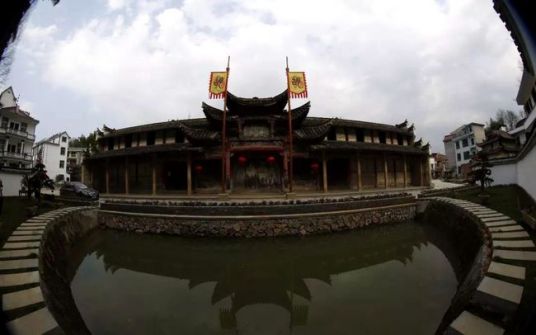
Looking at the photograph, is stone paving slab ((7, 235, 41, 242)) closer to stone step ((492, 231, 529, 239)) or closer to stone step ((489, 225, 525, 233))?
stone step ((492, 231, 529, 239))

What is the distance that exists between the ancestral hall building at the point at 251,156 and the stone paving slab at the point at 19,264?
13000 mm

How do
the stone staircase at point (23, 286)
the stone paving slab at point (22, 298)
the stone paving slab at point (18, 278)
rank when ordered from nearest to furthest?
the stone staircase at point (23, 286), the stone paving slab at point (22, 298), the stone paving slab at point (18, 278)

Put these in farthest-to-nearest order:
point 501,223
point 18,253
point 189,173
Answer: point 189,173 → point 501,223 → point 18,253

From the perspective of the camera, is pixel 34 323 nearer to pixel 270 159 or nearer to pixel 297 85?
pixel 270 159

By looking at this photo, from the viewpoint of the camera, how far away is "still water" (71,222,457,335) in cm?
504

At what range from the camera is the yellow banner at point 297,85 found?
61.3 feet

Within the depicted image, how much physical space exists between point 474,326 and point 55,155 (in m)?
56.1

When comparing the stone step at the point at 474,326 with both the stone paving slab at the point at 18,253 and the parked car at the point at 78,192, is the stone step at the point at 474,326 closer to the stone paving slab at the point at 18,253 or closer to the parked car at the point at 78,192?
the stone paving slab at the point at 18,253

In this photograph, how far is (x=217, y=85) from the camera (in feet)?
61.8

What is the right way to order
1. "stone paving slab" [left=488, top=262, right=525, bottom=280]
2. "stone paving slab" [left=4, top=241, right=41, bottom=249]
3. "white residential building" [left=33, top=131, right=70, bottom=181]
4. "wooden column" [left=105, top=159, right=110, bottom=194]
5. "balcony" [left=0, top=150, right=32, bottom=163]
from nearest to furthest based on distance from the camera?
1. "stone paving slab" [left=488, top=262, right=525, bottom=280]
2. "stone paving slab" [left=4, top=241, right=41, bottom=249]
3. "balcony" [left=0, top=150, right=32, bottom=163]
4. "wooden column" [left=105, top=159, right=110, bottom=194]
5. "white residential building" [left=33, top=131, right=70, bottom=181]

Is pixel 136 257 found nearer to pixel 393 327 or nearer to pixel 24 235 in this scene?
Answer: pixel 24 235

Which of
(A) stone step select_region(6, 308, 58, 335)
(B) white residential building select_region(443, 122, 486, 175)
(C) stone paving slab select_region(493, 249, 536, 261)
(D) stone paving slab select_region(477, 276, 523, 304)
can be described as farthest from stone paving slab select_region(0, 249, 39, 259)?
(B) white residential building select_region(443, 122, 486, 175)

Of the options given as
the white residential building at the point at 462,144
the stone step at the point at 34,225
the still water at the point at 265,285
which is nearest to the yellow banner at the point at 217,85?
the still water at the point at 265,285

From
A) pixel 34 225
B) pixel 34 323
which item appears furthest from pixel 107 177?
pixel 34 323
